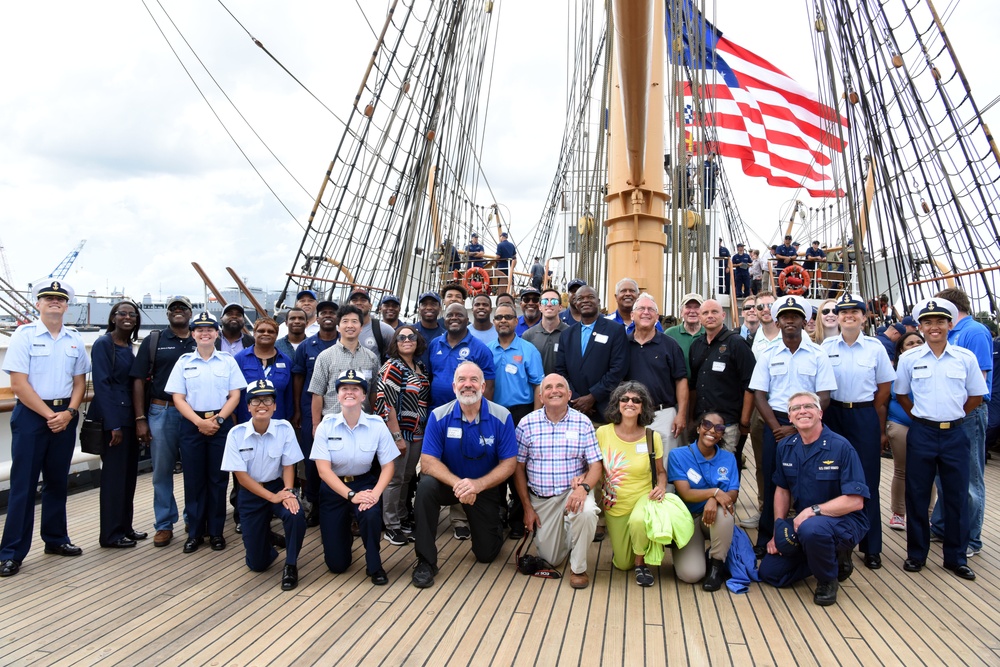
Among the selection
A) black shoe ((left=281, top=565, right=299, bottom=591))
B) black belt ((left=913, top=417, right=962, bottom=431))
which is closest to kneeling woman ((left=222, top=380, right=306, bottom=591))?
black shoe ((left=281, top=565, right=299, bottom=591))

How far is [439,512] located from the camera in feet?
12.6

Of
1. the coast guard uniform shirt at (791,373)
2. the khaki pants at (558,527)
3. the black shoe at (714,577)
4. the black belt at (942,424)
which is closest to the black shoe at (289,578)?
the khaki pants at (558,527)

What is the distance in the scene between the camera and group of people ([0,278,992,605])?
3527 millimetres

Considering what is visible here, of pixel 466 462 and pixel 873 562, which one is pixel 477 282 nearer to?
pixel 466 462

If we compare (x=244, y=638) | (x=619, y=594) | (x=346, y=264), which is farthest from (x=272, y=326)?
(x=346, y=264)

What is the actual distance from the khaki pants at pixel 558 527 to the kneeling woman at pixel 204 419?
2.05 m

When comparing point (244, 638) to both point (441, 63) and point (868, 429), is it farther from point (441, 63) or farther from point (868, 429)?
point (441, 63)

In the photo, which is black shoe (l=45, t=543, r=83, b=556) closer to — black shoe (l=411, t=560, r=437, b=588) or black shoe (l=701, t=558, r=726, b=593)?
black shoe (l=411, t=560, r=437, b=588)

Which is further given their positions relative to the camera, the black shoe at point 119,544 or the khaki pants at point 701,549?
the black shoe at point 119,544

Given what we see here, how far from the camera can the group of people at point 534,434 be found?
3527 mm

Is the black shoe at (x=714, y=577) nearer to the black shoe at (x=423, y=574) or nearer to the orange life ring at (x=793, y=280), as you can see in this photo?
the black shoe at (x=423, y=574)

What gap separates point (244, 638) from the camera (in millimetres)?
2926

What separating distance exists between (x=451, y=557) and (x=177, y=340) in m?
2.30

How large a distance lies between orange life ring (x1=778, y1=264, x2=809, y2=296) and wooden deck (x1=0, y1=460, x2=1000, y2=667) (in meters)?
12.6
